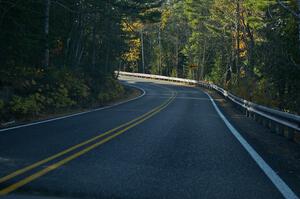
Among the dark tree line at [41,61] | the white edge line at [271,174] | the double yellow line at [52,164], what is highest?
the dark tree line at [41,61]

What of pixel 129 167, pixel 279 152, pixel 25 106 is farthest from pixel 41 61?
pixel 129 167

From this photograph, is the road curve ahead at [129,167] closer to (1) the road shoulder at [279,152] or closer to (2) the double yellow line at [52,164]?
(2) the double yellow line at [52,164]

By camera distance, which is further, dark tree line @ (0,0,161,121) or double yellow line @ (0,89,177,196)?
dark tree line @ (0,0,161,121)

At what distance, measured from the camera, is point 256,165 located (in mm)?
8430

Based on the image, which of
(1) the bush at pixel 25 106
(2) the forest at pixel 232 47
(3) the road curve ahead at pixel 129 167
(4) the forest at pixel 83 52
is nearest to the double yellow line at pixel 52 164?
(3) the road curve ahead at pixel 129 167

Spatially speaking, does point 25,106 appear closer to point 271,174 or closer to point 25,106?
point 25,106

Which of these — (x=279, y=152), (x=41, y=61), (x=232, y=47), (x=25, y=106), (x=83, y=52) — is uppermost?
(x=232, y=47)

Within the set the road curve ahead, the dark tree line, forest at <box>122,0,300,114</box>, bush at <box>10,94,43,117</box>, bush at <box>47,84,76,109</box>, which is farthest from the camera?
bush at <box>47,84,76,109</box>

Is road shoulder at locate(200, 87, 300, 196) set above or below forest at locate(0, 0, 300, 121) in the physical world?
below

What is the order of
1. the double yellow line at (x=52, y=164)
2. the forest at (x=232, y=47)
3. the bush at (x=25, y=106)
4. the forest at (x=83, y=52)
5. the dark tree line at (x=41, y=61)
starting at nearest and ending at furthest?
the double yellow line at (x=52, y=164)
the bush at (x=25, y=106)
the dark tree line at (x=41, y=61)
the forest at (x=83, y=52)
the forest at (x=232, y=47)

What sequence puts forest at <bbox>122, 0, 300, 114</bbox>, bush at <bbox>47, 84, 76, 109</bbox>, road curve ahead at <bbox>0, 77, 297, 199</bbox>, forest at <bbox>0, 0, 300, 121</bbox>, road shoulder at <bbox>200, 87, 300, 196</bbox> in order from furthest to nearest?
bush at <bbox>47, 84, 76, 109</bbox>
forest at <bbox>122, 0, 300, 114</bbox>
forest at <bbox>0, 0, 300, 121</bbox>
road shoulder at <bbox>200, 87, 300, 196</bbox>
road curve ahead at <bbox>0, 77, 297, 199</bbox>

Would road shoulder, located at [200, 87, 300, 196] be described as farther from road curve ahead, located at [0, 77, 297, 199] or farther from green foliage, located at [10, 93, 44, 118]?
green foliage, located at [10, 93, 44, 118]

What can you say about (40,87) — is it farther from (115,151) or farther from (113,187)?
(113,187)

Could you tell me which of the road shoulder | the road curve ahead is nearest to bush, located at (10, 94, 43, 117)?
the road curve ahead
